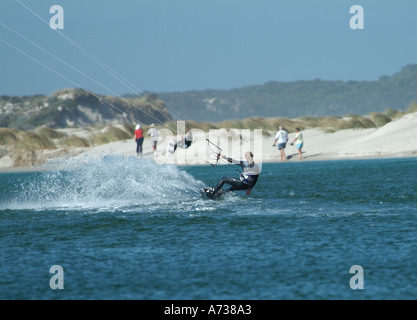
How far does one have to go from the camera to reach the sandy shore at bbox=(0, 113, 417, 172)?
125 feet

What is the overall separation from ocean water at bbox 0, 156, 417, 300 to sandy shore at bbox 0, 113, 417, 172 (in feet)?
44.4

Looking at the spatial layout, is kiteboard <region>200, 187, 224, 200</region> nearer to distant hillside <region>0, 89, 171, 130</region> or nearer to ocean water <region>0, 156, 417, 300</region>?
ocean water <region>0, 156, 417, 300</region>

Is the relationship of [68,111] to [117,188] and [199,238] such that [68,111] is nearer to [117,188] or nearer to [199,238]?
A: [117,188]

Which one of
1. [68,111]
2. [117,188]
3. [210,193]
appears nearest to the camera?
[210,193]

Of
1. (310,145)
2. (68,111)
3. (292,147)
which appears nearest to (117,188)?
(292,147)

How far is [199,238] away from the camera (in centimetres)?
1419

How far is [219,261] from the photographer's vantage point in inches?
473

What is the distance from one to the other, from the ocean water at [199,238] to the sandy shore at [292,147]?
13.5 meters

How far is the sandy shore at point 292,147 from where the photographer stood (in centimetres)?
3799

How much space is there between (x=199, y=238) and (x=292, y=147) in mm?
27522

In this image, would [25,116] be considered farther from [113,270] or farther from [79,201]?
[113,270]

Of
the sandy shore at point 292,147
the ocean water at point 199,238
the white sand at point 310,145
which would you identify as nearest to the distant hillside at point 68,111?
the sandy shore at point 292,147
